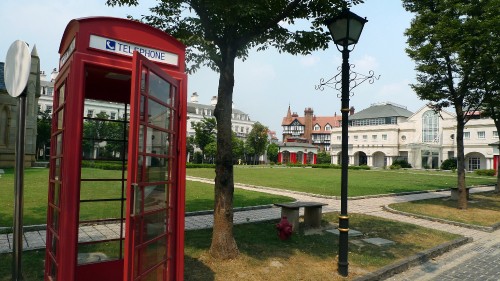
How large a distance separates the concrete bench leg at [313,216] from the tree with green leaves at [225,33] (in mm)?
3520

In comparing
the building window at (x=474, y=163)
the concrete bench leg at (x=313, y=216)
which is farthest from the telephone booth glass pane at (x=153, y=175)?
the building window at (x=474, y=163)

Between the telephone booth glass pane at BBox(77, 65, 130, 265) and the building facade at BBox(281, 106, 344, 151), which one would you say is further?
the building facade at BBox(281, 106, 344, 151)

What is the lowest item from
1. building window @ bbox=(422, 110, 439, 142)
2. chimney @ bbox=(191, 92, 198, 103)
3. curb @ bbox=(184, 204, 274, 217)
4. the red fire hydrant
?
curb @ bbox=(184, 204, 274, 217)

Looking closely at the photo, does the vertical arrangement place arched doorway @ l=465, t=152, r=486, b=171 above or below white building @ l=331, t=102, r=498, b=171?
below

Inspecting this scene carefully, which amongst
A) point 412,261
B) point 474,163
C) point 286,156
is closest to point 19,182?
point 412,261

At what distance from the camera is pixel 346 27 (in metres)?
6.62

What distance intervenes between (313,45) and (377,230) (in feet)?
19.8

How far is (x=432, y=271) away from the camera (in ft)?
24.2

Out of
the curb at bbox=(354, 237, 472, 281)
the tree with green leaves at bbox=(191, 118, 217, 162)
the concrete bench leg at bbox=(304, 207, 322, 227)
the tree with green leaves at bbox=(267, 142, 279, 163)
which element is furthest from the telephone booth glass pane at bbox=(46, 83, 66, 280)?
the tree with green leaves at bbox=(267, 142, 279, 163)

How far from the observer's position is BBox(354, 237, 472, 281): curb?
661 cm

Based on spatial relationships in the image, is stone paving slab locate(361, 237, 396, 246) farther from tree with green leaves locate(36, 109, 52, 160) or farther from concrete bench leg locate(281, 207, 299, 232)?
tree with green leaves locate(36, 109, 52, 160)

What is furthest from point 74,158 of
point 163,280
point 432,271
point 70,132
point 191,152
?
point 191,152

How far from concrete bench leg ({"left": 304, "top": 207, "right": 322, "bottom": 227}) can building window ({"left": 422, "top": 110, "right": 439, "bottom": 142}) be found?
66305 mm

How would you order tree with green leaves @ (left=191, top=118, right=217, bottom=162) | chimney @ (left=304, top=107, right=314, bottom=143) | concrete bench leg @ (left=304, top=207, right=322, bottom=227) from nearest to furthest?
concrete bench leg @ (left=304, top=207, right=322, bottom=227)
tree with green leaves @ (left=191, top=118, right=217, bottom=162)
chimney @ (left=304, top=107, right=314, bottom=143)
